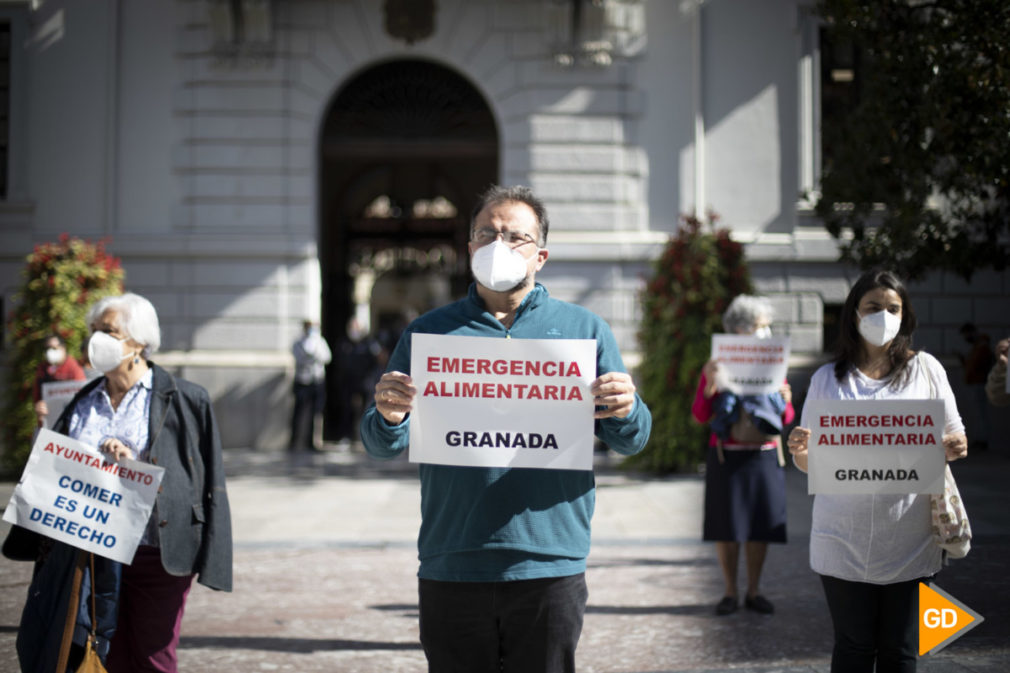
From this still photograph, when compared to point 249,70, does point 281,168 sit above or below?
below

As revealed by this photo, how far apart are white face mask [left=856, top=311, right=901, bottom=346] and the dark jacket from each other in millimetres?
2470

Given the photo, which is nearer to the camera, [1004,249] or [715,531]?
[715,531]

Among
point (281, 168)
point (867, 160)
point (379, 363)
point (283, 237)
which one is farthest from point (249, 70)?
point (867, 160)

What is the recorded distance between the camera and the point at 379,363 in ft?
54.5

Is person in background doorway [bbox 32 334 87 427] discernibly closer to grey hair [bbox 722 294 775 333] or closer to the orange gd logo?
grey hair [bbox 722 294 775 333]

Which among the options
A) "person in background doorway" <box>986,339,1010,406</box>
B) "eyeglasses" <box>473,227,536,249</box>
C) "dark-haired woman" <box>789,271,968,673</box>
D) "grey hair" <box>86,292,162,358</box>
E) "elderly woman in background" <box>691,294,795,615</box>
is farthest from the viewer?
"elderly woman in background" <box>691,294,795,615</box>

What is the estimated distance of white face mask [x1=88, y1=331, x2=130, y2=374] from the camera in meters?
3.79

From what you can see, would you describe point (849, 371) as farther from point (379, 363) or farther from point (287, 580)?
point (379, 363)

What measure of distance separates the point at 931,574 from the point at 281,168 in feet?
41.8

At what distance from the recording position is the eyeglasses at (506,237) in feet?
9.38

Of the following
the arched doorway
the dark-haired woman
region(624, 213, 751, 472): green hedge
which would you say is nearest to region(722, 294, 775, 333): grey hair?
the dark-haired woman

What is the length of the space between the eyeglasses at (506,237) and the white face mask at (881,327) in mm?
1442

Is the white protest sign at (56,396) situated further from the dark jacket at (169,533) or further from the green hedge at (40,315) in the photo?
the green hedge at (40,315)

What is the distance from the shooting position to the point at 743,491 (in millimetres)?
6090
